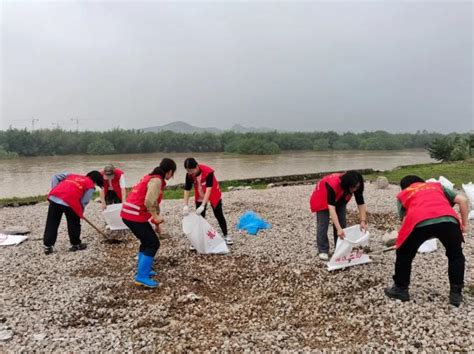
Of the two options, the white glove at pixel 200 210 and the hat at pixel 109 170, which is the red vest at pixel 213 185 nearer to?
the white glove at pixel 200 210

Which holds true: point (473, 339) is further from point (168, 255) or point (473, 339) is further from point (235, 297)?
point (168, 255)

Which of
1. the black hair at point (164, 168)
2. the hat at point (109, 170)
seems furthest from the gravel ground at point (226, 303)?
the black hair at point (164, 168)

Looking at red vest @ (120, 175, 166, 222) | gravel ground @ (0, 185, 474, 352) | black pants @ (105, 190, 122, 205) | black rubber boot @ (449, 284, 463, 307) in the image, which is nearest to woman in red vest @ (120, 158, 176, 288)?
red vest @ (120, 175, 166, 222)

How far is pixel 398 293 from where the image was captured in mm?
3545

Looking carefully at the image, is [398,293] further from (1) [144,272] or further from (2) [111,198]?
(2) [111,198]

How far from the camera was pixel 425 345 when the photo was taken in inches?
113

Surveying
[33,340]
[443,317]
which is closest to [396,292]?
[443,317]

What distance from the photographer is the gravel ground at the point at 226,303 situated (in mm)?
3043

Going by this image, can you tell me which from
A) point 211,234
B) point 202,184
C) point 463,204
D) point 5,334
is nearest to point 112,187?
point 202,184

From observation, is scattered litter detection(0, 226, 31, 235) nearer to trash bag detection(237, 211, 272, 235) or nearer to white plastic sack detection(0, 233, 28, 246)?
white plastic sack detection(0, 233, 28, 246)

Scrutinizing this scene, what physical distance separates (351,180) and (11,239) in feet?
18.9

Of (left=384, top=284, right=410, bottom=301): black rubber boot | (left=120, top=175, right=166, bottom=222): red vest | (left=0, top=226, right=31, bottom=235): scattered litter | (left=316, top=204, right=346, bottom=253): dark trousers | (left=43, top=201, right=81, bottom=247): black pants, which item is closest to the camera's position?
(left=384, top=284, right=410, bottom=301): black rubber boot

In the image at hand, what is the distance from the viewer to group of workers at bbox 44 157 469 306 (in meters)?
3.26

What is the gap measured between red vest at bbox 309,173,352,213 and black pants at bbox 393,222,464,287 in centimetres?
102
